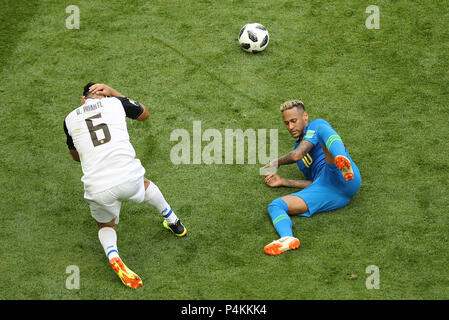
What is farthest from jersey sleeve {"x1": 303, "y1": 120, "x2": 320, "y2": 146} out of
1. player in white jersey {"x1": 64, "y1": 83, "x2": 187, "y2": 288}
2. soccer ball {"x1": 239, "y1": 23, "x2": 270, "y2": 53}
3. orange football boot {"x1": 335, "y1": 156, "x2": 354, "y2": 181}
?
soccer ball {"x1": 239, "y1": 23, "x2": 270, "y2": 53}

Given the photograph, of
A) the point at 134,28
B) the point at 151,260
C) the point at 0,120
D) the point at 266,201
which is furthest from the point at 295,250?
the point at 134,28

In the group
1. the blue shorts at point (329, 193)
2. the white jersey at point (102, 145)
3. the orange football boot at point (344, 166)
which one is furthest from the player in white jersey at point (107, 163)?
the orange football boot at point (344, 166)

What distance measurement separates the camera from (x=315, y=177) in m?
5.73

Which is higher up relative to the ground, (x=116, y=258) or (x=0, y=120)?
(x=0, y=120)

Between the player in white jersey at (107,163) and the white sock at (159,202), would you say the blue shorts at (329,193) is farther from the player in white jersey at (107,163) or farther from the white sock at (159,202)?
the player in white jersey at (107,163)

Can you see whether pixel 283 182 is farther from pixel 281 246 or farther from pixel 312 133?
pixel 281 246

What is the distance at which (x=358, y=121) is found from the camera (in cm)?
664

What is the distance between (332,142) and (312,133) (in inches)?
13.6

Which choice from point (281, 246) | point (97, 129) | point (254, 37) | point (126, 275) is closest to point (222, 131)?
point (254, 37)

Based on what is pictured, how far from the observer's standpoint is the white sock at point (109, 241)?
15.8 feet

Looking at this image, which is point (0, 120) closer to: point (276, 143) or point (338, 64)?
point (276, 143)

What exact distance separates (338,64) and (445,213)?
2.77 meters

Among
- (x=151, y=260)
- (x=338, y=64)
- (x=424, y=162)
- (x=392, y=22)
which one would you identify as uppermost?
(x=392, y=22)

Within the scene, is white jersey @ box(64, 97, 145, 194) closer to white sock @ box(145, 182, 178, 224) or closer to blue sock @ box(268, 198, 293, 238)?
white sock @ box(145, 182, 178, 224)
